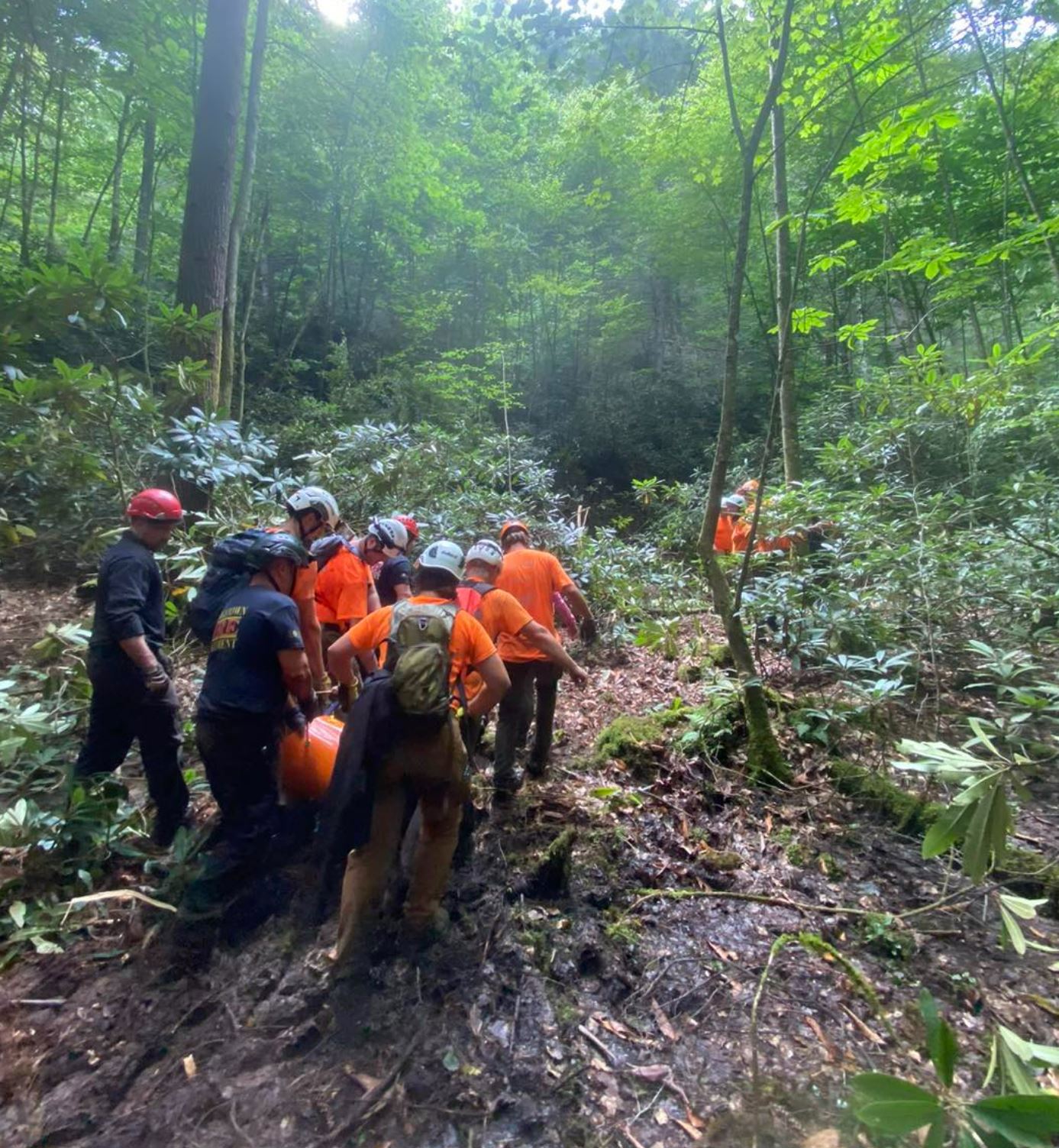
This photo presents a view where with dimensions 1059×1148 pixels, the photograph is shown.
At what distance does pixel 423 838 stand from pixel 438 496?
6791mm

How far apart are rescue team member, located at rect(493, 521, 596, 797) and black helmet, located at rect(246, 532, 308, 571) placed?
156cm

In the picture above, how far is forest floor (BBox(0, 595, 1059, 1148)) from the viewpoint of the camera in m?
2.18

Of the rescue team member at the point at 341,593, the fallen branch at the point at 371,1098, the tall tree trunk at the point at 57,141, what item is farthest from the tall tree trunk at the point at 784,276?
the tall tree trunk at the point at 57,141

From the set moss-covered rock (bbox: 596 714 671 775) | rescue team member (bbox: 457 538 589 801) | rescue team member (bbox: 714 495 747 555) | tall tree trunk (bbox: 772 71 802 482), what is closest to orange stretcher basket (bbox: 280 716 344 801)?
rescue team member (bbox: 457 538 589 801)

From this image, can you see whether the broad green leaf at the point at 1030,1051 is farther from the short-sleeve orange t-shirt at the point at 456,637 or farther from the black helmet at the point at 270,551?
the black helmet at the point at 270,551

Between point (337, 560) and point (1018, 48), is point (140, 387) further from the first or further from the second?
point (1018, 48)

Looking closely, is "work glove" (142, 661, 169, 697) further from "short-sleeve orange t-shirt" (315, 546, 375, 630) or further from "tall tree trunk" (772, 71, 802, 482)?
"tall tree trunk" (772, 71, 802, 482)

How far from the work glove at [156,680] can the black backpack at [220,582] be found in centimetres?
31

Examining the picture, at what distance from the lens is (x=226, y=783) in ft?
10.5

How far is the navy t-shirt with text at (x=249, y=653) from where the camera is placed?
3084mm

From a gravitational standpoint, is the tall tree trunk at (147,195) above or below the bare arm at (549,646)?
above

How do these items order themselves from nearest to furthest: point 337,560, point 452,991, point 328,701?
point 452,991 < point 328,701 < point 337,560

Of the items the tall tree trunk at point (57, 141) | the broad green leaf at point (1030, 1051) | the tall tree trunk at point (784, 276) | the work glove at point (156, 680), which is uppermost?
the tall tree trunk at point (57, 141)

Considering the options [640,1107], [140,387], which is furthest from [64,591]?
[640,1107]
